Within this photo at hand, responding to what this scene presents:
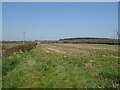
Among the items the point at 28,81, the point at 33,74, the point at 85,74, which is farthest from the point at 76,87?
the point at 33,74

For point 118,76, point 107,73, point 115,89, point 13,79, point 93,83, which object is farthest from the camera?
point 13,79

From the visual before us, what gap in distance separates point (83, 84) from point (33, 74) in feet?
15.9

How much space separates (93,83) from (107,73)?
227cm

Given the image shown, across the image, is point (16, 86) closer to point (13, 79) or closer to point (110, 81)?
point (13, 79)

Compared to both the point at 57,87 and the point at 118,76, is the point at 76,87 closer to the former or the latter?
the point at 57,87

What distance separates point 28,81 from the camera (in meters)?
13.4

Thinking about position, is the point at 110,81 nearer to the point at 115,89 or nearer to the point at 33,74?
the point at 115,89

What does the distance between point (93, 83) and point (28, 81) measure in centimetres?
437

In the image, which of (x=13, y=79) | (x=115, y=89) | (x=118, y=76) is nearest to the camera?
(x=115, y=89)

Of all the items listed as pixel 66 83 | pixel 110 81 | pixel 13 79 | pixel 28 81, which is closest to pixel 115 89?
pixel 110 81

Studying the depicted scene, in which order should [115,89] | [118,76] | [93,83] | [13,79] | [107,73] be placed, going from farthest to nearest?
1. [13,79]
2. [107,73]
3. [118,76]
4. [93,83]
5. [115,89]

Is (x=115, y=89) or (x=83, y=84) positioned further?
(x=83, y=84)

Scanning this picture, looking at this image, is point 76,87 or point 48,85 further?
point 48,85

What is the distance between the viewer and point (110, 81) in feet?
37.6
